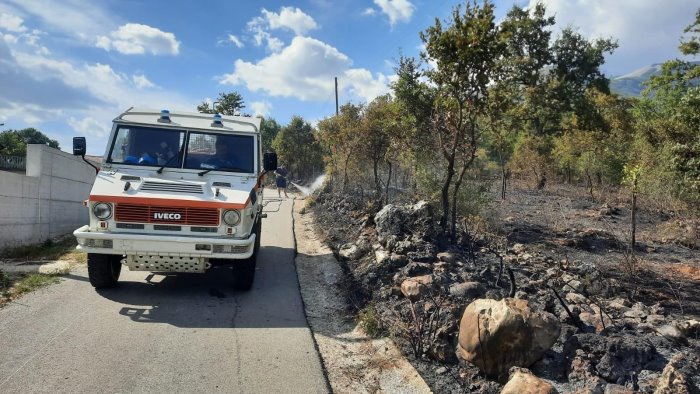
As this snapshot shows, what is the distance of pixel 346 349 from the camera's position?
5.11m

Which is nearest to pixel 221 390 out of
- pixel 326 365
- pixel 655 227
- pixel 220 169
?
pixel 326 365

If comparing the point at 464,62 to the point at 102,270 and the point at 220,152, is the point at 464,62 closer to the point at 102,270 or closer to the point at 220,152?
the point at 220,152

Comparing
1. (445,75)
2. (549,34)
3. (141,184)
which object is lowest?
(141,184)

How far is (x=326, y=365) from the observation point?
4656 millimetres

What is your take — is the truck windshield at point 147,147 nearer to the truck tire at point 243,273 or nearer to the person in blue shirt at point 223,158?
the person in blue shirt at point 223,158

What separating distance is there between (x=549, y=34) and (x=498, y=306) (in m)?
30.2

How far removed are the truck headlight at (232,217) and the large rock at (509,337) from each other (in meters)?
3.29

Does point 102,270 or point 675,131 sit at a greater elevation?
point 675,131

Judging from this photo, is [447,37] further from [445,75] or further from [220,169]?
[220,169]

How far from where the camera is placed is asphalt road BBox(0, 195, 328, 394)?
4.05m

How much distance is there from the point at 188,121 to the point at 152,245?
8.00 ft

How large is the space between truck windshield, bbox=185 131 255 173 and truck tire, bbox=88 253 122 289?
1.68 meters

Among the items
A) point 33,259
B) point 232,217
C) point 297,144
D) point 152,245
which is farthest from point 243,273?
point 297,144

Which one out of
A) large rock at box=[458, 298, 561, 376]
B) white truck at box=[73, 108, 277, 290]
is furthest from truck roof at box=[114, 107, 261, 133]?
large rock at box=[458, 298, 561, 376]
